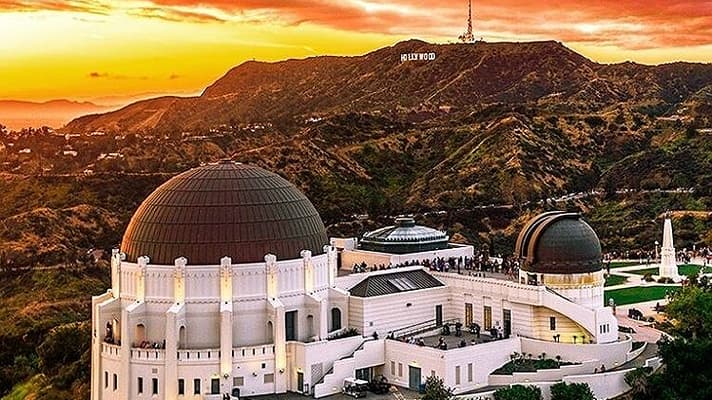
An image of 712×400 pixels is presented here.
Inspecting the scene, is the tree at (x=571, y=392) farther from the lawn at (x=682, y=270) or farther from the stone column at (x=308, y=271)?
the lawn at (x=682, y=270)

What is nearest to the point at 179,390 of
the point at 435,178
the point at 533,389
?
the point at 533,389

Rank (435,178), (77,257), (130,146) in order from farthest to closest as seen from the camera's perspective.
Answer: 1. (130,146)
2. (435,178)
3. (77,257)

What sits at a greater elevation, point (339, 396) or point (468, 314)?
point (468, 314)

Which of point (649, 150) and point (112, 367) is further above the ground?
point (649, 150)

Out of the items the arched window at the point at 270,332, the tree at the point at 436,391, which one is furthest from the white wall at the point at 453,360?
the arched window at the point at 270,332

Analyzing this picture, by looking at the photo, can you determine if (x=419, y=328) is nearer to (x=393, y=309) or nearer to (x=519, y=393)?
(x=393, y=309)

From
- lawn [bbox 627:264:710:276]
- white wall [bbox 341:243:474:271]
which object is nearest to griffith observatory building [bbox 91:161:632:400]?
white wall [bbox 341:243:474:271]

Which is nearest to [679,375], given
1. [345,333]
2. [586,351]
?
[586,351]

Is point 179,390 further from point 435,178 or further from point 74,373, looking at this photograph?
point 435,178

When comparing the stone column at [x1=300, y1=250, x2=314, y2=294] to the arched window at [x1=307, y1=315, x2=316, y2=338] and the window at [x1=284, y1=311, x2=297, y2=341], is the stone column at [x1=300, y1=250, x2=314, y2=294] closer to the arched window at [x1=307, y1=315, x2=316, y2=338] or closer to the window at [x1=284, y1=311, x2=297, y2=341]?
the arched window at [x1=307, y1=315, x2=316, y2=338]
